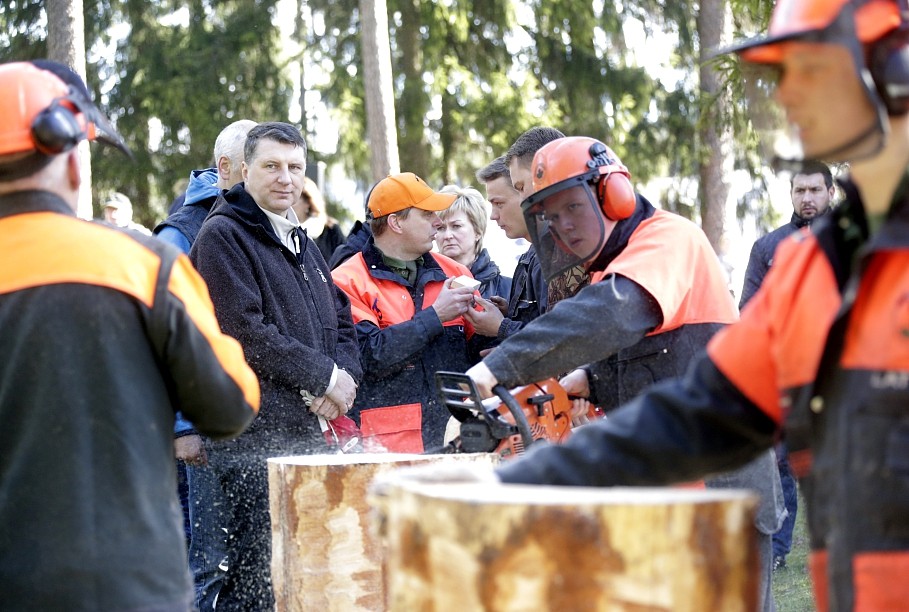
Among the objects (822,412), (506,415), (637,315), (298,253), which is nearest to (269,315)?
(298,253)

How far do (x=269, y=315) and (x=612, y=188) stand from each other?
1.98 metres

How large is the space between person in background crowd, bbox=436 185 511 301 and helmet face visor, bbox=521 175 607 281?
289cm

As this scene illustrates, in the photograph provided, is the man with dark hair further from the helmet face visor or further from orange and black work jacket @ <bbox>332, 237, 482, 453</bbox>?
the helmet face visor

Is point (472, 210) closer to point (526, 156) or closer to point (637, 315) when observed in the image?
point (526, 156)

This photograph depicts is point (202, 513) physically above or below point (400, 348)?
below

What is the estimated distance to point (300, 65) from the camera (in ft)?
55.4

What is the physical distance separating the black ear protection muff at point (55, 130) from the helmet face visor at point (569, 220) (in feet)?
6.77

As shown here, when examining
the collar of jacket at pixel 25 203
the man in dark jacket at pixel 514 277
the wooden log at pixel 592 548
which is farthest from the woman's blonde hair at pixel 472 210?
the wooden log at pixel 592 548

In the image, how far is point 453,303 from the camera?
6.39 m

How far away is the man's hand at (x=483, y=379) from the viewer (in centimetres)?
430

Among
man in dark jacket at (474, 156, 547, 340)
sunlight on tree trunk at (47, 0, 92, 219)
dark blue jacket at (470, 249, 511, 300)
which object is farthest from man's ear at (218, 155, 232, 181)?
sunlight on tree trunk at (47, 0, 92, 219)

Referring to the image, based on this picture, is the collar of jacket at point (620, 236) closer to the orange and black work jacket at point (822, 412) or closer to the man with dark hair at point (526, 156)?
the man with dark hair at point (526, 156)

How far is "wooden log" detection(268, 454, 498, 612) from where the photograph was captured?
4555mm

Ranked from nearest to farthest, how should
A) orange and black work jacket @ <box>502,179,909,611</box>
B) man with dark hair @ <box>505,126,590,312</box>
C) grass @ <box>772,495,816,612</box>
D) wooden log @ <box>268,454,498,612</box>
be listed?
orange and black work jacket @ <box>502,179,909,611</box>, wooden log @ <box>268,454,498,612</box>, man with dark hair @ <box>505,126,590,312</box>, grass @ <box>772,495,816,612</box>
